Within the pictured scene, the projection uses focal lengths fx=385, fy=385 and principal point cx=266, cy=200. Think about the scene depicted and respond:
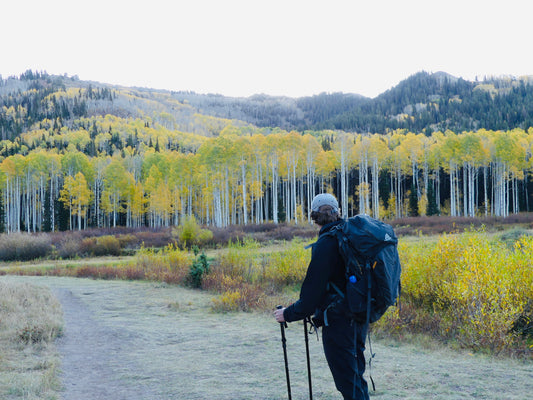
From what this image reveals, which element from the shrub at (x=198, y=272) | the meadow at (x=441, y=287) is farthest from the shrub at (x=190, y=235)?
the shrub at (x=198, y=272)

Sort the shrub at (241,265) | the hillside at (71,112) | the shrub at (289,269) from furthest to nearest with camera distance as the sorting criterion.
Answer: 1. the hillside at (71,112)
2. the shrub at (241,265)
3. the shrub at (289,269)

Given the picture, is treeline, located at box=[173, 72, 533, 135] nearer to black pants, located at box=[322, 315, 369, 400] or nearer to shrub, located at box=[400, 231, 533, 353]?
shrub, located at box=[400, 231, 533, 353]

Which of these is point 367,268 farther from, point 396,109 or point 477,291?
point 396,109

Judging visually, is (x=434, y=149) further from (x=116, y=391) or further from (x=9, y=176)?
(x=9, y=176)

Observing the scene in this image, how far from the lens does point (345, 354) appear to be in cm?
276

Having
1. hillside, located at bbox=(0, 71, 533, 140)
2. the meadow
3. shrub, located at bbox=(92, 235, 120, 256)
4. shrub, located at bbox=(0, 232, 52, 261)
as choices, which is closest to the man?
the meadow

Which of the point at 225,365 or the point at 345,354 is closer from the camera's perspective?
the point at 345,354

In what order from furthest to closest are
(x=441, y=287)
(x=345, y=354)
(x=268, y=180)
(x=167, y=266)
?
(x=268, y=180) < (x=167, y=266) < (x=441, y=287) < (x=345, y=354)

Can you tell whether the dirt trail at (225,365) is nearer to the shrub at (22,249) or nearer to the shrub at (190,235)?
the shrub at (190,235)

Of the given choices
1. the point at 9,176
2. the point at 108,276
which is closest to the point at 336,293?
Result: the point at 108,276

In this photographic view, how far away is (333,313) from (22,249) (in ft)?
96.6

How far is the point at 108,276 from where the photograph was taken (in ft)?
53.3

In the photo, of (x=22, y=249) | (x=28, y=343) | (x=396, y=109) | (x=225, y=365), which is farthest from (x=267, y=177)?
(x=396, y=109)

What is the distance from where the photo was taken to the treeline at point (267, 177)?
148ft
